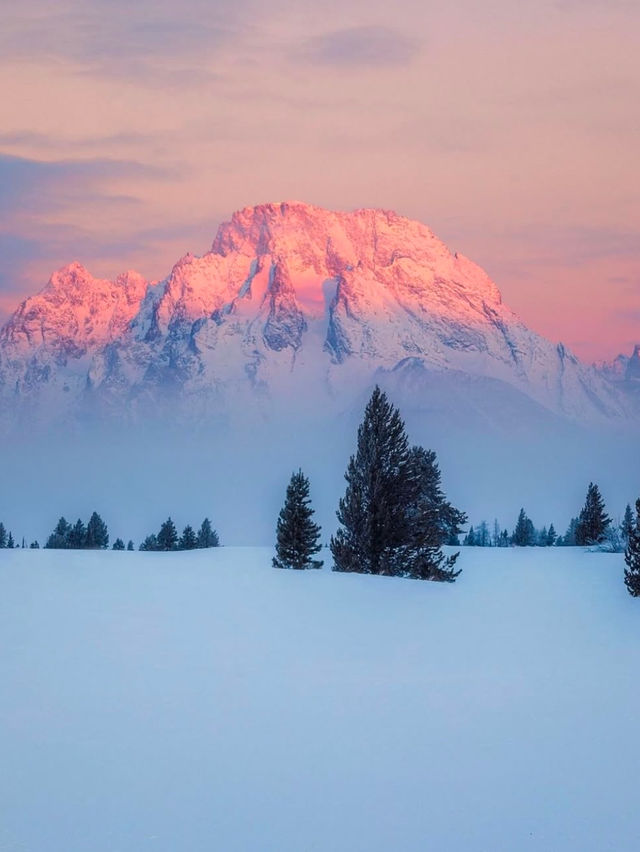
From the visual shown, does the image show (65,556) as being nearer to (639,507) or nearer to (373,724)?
(639,507)

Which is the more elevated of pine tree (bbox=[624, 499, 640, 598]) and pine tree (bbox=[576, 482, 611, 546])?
pine tree (bbox=[576, 482, 611, 546])

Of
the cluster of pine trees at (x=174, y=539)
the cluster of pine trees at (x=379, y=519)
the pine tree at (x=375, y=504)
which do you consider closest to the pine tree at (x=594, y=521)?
the cluster of pine trees at (x=379, y=519)

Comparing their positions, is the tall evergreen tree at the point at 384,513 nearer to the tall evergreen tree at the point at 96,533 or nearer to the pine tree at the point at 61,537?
the tall evergreen tree at the point at 96,533

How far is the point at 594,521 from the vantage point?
2270 inches

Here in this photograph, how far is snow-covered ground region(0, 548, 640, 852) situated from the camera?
32.6 ft

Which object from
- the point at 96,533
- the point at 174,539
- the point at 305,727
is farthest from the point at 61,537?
the point at 305,727

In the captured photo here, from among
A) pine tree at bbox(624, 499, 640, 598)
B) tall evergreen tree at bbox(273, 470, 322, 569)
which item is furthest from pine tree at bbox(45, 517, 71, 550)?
pine tree at bbox(624, 499, 640, 598)

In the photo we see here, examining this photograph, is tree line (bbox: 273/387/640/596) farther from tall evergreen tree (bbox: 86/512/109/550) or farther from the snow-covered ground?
tall evergreen tree (bbox: 86/512/109/550)

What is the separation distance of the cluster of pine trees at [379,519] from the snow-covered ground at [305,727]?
32.0 feet

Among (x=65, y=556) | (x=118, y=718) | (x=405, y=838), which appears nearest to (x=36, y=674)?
(x=118, y=718)

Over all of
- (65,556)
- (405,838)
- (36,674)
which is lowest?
(405,838)

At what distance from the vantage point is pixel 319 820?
10086mm

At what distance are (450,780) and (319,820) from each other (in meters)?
1.67

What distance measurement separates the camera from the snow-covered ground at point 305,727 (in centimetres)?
994
